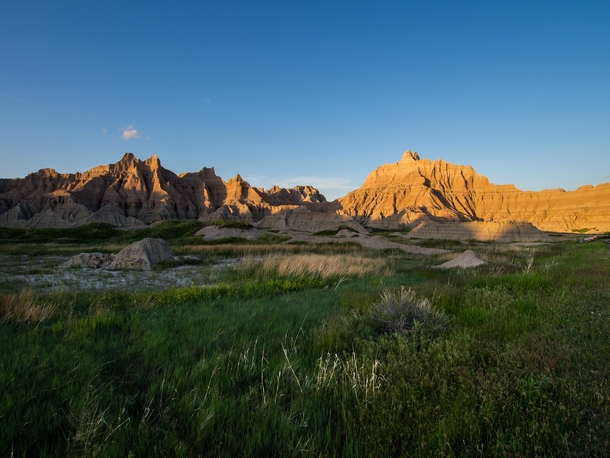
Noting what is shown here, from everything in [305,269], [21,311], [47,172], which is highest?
[47,172]

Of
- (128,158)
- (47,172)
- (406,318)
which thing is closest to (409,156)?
(128,158)

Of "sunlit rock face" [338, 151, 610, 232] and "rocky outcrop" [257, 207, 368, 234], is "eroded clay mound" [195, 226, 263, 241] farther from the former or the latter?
"sunlit rock face" [338, 151, 610, 232]

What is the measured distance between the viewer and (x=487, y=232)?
63.3m

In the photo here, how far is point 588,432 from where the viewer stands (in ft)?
7.19

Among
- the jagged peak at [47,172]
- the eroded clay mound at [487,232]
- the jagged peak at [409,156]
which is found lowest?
the eroded clay mound at [487,232]

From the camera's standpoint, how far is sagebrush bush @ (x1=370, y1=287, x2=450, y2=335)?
443cm

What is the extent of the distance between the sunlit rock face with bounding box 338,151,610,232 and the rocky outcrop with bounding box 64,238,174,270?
355 feet

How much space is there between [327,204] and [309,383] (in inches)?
6464

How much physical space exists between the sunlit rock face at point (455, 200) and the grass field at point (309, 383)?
109m

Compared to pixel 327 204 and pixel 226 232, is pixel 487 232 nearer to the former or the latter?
pixel 226 232

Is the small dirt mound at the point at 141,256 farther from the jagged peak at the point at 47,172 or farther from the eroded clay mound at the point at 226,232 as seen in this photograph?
the jagged peak at the point at 47,172

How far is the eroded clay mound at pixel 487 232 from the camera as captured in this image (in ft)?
200

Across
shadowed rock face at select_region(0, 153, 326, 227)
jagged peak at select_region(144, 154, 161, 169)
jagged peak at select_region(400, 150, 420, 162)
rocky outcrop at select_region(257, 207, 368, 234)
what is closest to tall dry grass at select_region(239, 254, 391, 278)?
rocky outcrop at select_region(257, 207, 368, 234)

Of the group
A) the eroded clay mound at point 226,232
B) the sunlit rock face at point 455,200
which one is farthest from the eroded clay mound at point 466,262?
the sunlit rock face at point 455,200
